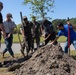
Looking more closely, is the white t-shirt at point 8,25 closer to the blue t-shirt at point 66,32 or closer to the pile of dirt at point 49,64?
the blue t-shirt at point 66,32

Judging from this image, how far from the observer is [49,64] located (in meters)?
7.56

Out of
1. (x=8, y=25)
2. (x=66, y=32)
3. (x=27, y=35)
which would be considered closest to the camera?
(x=66, y=32)

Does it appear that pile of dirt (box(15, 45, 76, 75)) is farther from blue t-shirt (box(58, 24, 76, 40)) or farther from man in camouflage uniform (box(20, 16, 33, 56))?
man in camouflage uniform (box(20, 16, 33, 56))

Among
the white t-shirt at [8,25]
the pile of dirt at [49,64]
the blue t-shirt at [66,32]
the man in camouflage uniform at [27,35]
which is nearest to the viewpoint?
the pile of dirt at [49,64]

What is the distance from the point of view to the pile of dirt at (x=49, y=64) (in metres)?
7.32

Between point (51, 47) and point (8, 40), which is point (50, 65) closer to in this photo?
point (51, 47)

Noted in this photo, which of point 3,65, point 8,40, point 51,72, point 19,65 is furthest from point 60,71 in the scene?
point 8,40

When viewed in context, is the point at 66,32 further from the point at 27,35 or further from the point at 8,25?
the point at 27,35

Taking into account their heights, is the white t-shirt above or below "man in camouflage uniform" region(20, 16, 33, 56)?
above

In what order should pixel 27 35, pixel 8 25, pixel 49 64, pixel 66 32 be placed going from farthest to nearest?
pixel 27 35 → pixel 8 25 → pixel 66 32 → pixel 49 64

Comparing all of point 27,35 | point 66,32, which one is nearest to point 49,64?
point 66,32

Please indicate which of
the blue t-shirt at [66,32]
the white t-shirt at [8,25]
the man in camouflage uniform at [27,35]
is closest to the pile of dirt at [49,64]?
the blue t-shirt at [66,32]

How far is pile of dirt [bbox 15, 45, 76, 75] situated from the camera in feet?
24.0

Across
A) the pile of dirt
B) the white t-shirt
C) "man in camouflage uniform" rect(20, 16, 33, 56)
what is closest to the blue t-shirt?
the pile of dirt
